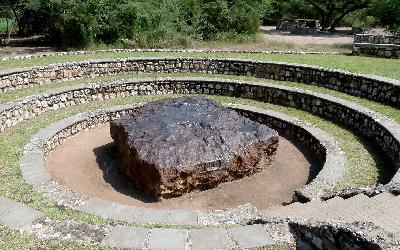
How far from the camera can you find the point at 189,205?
946cm

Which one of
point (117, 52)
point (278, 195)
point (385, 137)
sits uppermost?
point (117, 52)

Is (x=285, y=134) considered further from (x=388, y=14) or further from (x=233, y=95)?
(x=388, y=14)

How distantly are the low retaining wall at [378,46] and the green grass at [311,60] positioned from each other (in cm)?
133

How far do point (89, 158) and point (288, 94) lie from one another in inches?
276

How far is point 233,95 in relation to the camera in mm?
15836

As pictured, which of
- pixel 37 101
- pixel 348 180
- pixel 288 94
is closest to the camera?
pixel 348 180

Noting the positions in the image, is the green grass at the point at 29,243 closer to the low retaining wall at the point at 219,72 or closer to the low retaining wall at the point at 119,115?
the low retaining wall at the point at 119,115

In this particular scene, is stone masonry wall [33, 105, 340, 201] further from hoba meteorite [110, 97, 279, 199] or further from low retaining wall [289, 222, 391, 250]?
low retaining wall [289, 222, 391, 250]

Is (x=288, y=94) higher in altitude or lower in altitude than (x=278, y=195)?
higher

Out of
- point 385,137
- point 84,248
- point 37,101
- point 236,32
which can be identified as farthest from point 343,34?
point 84,248

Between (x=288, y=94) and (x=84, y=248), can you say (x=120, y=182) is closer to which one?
(x=84, y=248)

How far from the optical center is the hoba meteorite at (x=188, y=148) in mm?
9578

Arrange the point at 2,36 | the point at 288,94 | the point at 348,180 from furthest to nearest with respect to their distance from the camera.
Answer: the point at 2,36 → the point at 288,94 → the point at 348,180

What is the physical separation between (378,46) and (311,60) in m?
4.41
